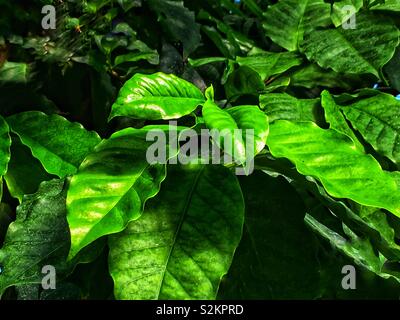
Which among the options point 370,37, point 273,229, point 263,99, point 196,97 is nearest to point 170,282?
point 273,229

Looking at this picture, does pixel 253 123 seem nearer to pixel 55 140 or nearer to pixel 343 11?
pixel 55 140

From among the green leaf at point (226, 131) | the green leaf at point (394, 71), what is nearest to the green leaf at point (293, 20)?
the green leaf at point (394, 71)

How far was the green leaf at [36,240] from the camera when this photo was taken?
0.98 m

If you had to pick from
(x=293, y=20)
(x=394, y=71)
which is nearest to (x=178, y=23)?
(x=293, y=20)

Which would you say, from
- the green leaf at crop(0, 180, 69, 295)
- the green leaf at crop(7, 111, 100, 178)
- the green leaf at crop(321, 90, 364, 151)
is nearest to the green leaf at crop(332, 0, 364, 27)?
the green leaf at crop(321, 90, 364, 151)

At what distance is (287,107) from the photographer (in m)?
1.19

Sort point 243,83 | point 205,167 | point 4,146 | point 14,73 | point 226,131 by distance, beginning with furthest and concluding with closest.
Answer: point 14,73, point 243,83, point 4,146, point 205,167, point 226,131

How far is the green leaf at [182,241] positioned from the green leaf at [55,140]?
26 centimetres

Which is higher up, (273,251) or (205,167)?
(205,167)

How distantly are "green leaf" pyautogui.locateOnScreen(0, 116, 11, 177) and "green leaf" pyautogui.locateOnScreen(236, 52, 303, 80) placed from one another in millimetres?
450

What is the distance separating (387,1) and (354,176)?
0.61m

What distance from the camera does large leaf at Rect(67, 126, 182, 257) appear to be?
0.83 m

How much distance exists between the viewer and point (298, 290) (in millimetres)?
986

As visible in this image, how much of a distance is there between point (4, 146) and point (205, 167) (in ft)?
1.16
